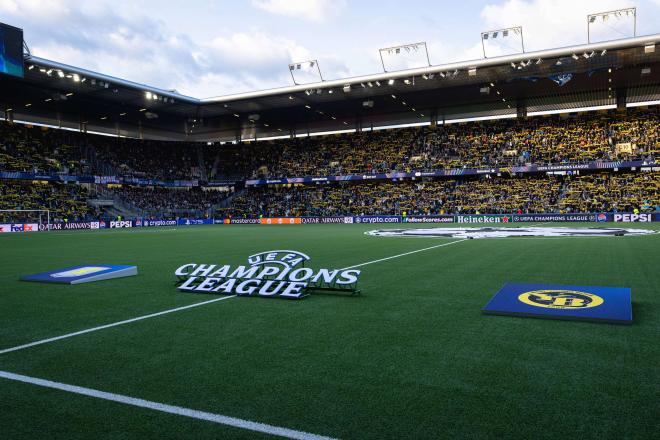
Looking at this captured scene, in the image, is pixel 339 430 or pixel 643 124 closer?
pixel 339 430

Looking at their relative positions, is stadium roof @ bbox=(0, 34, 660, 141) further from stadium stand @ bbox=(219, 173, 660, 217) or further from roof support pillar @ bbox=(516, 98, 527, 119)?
stadium stand @ bbox=(219, 173, 660, 217)

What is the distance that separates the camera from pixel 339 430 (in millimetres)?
3162

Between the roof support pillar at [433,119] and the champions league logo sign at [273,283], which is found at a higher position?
the roof support pillar at [433,119]

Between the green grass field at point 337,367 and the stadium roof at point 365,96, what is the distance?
34766 mm

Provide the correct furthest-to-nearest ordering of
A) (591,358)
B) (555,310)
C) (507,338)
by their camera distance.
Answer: (555,310) < (507,338) < (591,358)

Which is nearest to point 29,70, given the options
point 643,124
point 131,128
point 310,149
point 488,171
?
point 131,128

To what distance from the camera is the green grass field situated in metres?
3.27

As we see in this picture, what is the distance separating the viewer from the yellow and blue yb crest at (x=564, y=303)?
6070mm

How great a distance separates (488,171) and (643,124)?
47.0 ft

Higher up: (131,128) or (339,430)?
(131,128)

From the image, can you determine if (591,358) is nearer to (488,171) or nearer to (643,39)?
(643,39)

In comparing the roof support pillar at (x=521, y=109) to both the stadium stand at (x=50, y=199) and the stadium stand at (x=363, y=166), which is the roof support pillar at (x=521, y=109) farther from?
the stadium stand at (x=50, y=199)

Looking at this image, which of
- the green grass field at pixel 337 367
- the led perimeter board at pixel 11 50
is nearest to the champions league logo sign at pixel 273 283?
the green grass field at pixel 337 367

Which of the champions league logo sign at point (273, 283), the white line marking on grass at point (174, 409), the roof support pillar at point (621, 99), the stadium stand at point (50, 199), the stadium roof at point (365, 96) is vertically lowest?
the white line marking on grass at point (174, 409)
